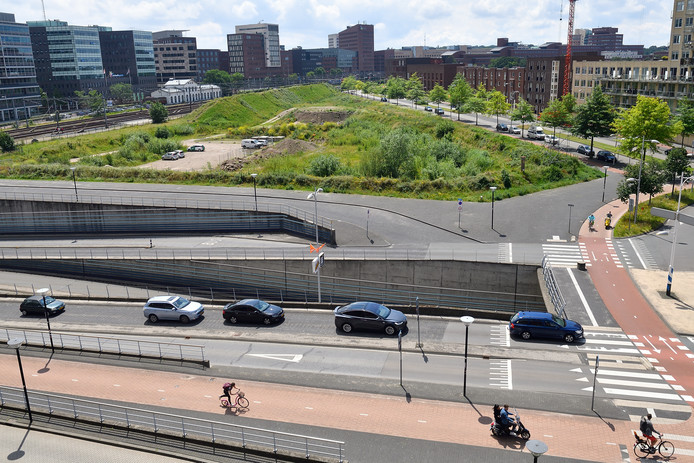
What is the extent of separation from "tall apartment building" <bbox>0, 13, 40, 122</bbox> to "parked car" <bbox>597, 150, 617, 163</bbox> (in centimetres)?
12635

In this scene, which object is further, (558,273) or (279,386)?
(558,273)

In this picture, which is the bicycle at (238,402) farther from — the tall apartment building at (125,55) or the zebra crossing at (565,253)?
the tall apartment building at (125,55)

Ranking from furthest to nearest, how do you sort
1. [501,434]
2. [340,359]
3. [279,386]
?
1. [340,359]
2. [279,386]
3. [501,434]

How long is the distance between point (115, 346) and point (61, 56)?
529 ft

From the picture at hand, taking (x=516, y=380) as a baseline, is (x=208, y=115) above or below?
above

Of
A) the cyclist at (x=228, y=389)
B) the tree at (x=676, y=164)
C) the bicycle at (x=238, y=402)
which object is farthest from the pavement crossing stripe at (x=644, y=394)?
the tree at (x=676, y=164)

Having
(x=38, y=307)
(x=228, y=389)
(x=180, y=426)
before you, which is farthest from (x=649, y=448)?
(x=38, y=307)

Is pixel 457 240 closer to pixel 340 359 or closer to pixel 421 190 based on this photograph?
pixel 421 190

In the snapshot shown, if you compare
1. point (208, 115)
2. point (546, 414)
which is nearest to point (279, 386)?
point (546, 414)

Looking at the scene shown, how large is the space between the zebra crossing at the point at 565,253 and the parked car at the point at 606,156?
29487 mm

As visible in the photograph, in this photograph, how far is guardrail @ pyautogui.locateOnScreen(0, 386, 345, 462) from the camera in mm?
17219

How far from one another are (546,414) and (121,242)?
38.7m

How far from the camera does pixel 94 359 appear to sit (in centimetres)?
2506

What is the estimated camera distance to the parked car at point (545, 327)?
25.4 m
